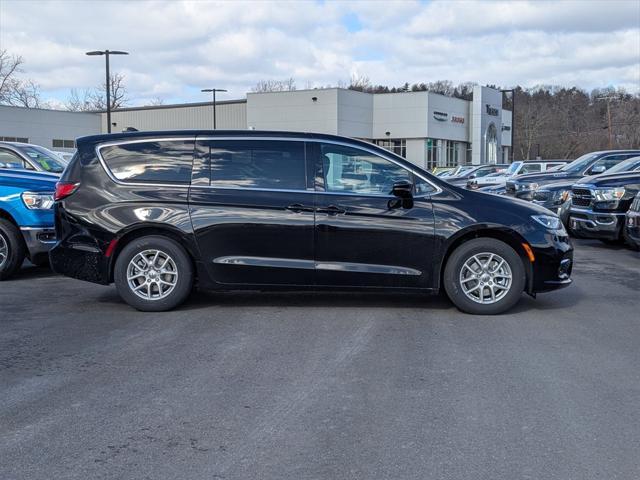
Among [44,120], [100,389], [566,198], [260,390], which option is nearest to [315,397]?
[260,390]

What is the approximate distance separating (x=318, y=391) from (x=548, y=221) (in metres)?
3.74

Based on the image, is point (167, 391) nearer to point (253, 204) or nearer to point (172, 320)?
point (172, 320)

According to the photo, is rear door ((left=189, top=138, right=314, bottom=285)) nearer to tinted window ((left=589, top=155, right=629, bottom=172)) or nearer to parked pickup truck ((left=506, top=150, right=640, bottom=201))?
parked pickup truck ((left=506, top=150, right=640, bottom=201))

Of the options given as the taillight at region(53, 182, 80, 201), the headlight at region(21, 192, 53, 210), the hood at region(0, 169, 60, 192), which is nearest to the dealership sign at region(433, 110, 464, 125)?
the hood at region(0, 169, 60, 192)

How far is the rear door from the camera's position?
735 cm

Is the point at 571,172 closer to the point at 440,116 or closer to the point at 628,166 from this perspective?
the point at 628,166

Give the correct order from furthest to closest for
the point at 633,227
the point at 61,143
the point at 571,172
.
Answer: the point at 61,143 < the point at 571,172 < the point at 633,227

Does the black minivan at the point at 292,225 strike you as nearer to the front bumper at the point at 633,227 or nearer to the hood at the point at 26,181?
the hood at the point at 26,181

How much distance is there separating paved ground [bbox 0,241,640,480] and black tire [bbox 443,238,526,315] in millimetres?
155

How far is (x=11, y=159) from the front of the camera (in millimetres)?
12273

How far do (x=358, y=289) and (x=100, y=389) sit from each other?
3110 millimetres

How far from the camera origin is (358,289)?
292 inches

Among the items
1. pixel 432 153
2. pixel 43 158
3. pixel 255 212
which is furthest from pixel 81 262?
pixel 432 153

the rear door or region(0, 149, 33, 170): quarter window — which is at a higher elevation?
region(0, 149, 33, 170): quarter window
